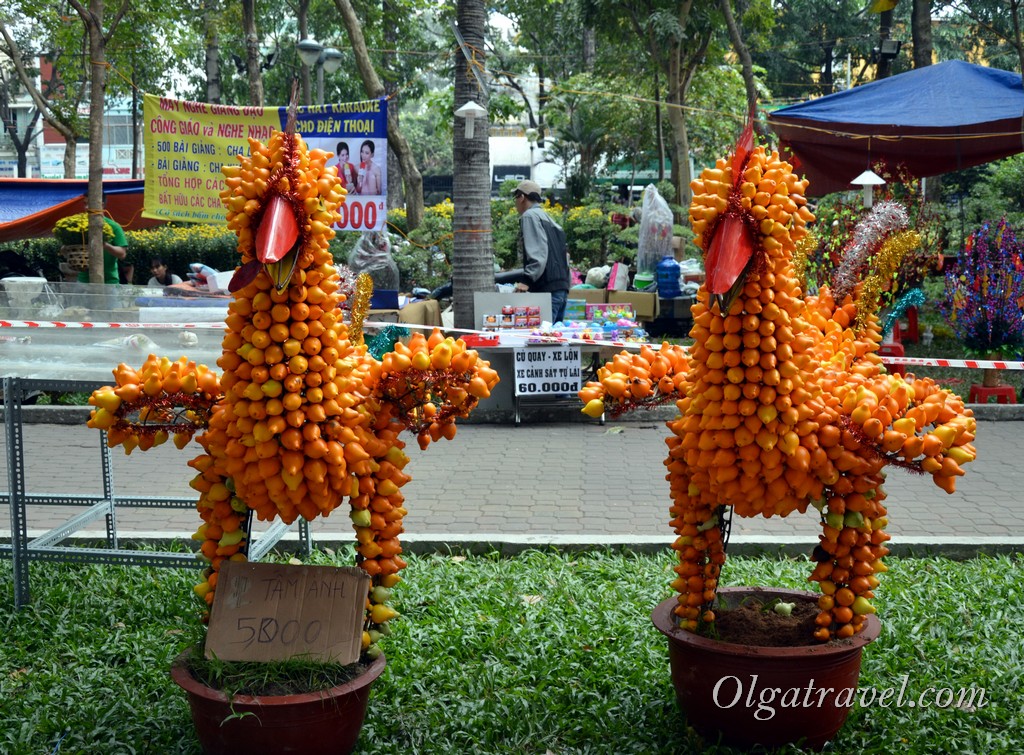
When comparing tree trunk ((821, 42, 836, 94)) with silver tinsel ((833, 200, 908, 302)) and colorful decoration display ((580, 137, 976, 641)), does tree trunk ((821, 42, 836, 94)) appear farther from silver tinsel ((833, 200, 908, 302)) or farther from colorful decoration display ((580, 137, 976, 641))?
colorful decoration display ((580, 137, 976, 641))

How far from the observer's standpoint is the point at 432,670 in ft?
13.9

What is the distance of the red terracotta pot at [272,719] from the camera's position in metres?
3.23

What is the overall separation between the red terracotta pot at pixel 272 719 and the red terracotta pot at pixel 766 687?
1147mm

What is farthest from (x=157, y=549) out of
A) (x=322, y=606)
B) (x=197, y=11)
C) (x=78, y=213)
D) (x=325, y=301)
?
(x=197, y=11)

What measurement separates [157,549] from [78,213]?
11.7m

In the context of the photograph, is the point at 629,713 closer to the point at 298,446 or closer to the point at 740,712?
the point at 740,712

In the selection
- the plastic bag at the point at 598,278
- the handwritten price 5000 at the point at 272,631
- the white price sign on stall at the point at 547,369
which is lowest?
the handwritten price 5000 at the point at 272,631

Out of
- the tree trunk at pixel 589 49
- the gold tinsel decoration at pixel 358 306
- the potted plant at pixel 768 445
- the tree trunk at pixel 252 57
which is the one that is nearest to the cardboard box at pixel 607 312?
the gold tinsel decoration at pixel 358 306

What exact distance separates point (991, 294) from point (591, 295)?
16.8 ft

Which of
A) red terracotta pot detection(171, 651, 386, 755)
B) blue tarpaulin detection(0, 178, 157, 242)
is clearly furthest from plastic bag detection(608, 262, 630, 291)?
red terracotta pot detection(171, 651, 386, 755)

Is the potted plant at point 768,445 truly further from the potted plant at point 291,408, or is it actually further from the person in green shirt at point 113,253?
the person in green shirt at point 113,253

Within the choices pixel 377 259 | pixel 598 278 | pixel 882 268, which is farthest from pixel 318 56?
pixel 882 268

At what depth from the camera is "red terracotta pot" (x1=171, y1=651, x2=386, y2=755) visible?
323 centimetres

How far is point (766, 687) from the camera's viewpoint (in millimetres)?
3436
